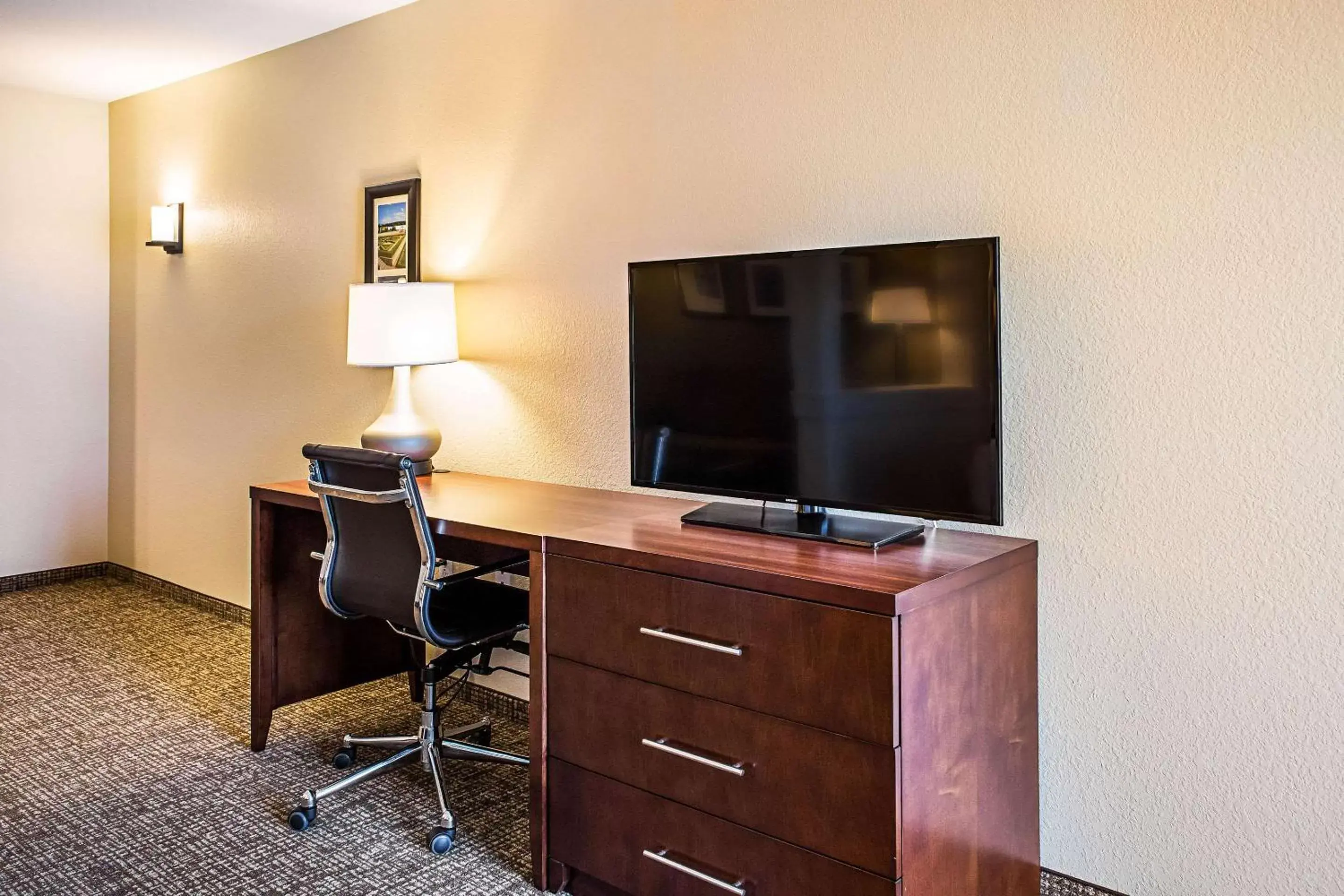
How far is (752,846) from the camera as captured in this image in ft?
5.86

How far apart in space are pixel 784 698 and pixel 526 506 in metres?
1.02

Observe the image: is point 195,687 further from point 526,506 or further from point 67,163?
point 67,163

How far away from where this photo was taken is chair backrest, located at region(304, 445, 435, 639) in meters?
2.29

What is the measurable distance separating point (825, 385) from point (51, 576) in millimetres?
4350

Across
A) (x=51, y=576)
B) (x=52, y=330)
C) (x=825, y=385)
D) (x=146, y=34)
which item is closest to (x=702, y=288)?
(x=825, y=385)

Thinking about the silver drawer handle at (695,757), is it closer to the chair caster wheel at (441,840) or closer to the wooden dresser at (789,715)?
the wooden dresser at (789,715)

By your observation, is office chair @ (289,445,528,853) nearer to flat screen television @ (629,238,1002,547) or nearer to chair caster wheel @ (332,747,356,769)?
chair caster wheel @ (332,747,356,769)

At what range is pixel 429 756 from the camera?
254 cm

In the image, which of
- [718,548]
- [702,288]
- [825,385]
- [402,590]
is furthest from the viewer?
[402,590]

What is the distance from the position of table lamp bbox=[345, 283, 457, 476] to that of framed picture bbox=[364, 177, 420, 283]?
0.95 feet

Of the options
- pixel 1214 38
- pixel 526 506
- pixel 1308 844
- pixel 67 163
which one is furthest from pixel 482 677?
pixel 67 163

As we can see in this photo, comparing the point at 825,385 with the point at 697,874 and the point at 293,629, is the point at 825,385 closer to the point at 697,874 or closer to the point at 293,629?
the point at 697,874

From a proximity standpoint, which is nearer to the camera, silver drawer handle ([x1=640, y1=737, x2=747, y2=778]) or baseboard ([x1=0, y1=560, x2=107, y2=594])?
silver drawer handle ([x1=640, y1=737, x2=747, y2=778])

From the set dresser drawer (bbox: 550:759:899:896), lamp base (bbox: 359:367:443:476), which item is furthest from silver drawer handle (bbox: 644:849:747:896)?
lamp base (bbox: 359:367:443:476)
